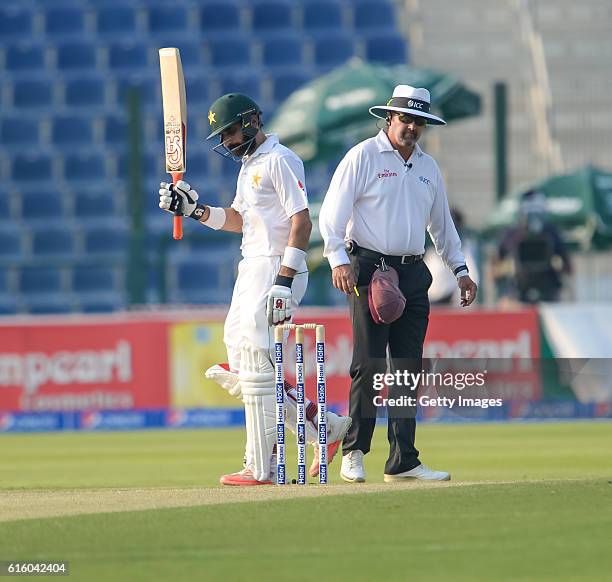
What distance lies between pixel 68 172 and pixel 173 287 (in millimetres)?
3456

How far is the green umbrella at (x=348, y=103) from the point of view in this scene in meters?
17.9

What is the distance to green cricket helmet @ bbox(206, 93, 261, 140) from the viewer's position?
27.4 ft

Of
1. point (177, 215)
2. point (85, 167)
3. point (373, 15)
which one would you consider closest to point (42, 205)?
point (85, 167)

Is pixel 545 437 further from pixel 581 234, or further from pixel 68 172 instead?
pixel 68 172

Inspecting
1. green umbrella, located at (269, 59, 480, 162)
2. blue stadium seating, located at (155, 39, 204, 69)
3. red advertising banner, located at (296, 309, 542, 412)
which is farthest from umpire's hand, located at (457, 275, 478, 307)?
blue stadium seating, located at (155, 39, 204, 69)

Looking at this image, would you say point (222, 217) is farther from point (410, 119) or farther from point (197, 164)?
point (197, 164)

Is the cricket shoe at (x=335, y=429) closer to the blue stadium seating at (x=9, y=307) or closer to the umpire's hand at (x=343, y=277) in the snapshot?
the umpire's hand at (x=343, y=277)

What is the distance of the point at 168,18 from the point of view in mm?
26641

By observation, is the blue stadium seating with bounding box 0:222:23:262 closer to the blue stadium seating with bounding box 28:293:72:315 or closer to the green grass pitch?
the blue stadium seating with bounding box 28:293:72:315

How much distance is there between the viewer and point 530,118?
2542cm

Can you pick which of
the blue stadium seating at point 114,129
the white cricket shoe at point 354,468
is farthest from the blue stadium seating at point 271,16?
the white cricket shoe at point 354,468

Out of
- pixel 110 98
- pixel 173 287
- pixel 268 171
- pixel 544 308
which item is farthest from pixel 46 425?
pixel 110 98

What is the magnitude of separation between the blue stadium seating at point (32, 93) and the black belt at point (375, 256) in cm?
1809

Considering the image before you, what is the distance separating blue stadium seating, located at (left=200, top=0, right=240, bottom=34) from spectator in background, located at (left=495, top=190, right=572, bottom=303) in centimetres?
1100
